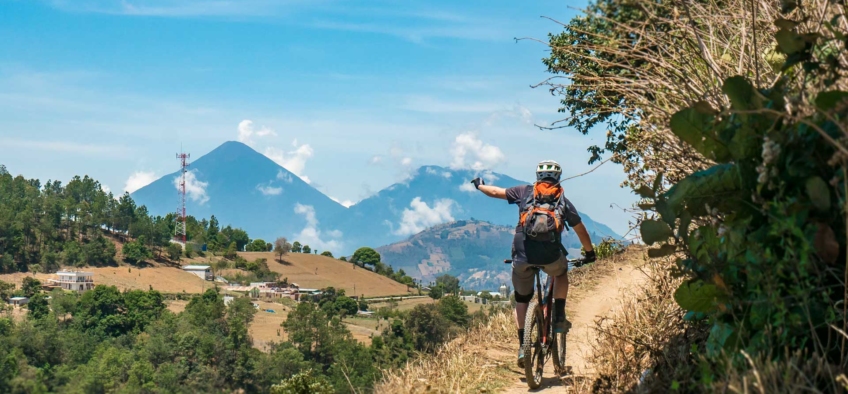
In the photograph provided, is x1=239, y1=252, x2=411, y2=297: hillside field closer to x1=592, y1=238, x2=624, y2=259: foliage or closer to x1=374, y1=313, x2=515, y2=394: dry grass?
x1=592, y1=238, x2=624, y2=259: foliage

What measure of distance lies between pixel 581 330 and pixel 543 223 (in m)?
4.13

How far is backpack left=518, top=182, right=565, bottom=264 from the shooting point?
214 inches

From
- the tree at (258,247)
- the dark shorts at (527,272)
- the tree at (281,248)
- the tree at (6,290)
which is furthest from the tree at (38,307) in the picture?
the dark shorts at (527,272)

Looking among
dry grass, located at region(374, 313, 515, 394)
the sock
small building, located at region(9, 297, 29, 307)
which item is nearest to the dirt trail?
dry grass, located at region(374, 313, 515, 394)

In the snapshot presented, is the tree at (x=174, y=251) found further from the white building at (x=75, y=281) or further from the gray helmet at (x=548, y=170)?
the gray helmet at (x=548, y=170)

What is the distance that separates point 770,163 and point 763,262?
0.36 meters

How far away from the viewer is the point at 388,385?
654cm

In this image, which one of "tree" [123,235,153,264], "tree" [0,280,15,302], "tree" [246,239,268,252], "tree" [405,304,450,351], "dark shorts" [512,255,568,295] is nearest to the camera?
"dark shorts" [512,255,568,295]

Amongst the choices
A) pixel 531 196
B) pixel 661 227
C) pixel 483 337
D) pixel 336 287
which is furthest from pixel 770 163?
pixel 336 287

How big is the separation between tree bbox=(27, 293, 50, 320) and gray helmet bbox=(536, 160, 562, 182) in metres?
90.9

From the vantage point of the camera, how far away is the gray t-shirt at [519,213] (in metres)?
5.62

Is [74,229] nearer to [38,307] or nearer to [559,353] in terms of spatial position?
[38,307]

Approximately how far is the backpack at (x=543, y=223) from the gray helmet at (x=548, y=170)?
0.06m

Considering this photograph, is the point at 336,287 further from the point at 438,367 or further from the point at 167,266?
the point at 438,367
